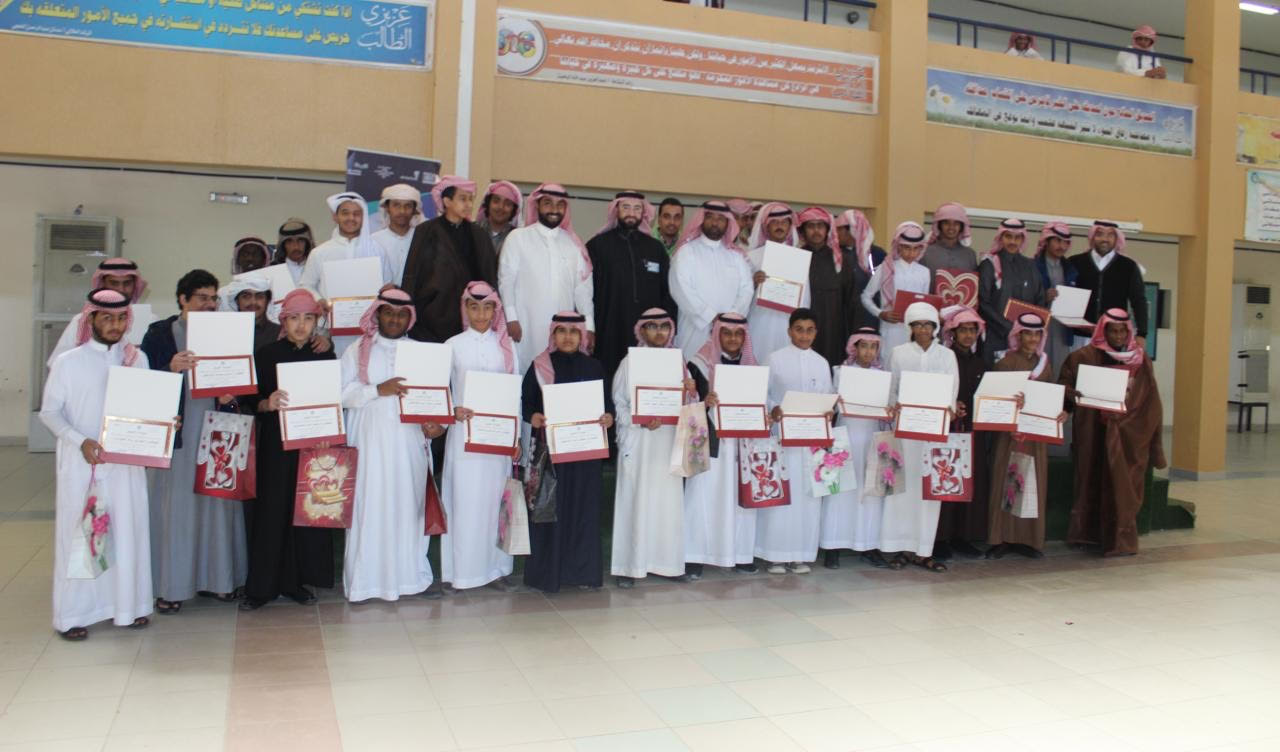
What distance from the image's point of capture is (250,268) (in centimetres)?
580

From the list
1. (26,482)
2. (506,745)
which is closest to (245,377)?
(506,745)

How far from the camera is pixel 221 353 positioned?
173 inches

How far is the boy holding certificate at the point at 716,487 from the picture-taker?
17.6 feet

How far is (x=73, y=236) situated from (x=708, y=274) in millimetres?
6783

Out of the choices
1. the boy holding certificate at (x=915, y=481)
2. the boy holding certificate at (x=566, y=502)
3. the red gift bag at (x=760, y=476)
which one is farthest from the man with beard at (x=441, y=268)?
the boy holding certificate at (x=915, y=481)

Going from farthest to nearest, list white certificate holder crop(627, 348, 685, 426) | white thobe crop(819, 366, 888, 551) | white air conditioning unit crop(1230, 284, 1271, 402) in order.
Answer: white air conditioning unit crop(1230, 284, 1271, 402)
white thobe crop(819, 366, 888, 551)
white certificate holder crop(627, 348, 685, 426)

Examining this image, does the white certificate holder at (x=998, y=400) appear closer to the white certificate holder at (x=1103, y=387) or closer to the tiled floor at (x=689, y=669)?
the white certificate holder at (x=1103, y=387)

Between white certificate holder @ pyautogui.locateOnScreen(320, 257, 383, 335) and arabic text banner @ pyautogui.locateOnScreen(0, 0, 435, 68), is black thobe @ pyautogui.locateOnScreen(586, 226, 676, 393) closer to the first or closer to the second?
white certificate holder @ pyautogui.locateOnScreen(320, 257, 383, 335)

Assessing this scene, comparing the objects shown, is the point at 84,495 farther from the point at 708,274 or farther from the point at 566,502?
the point at 708,274

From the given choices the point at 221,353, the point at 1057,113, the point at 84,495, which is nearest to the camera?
the point at 84,495

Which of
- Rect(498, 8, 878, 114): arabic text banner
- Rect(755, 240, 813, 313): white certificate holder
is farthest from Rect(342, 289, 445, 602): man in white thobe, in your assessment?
Rect(498, 8, 878, 114): arabic text banner

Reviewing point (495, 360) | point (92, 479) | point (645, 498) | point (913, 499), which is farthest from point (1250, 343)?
point (92, 479)

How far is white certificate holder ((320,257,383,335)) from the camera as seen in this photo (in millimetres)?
5129

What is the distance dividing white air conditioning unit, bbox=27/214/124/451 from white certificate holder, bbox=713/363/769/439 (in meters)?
7.00
